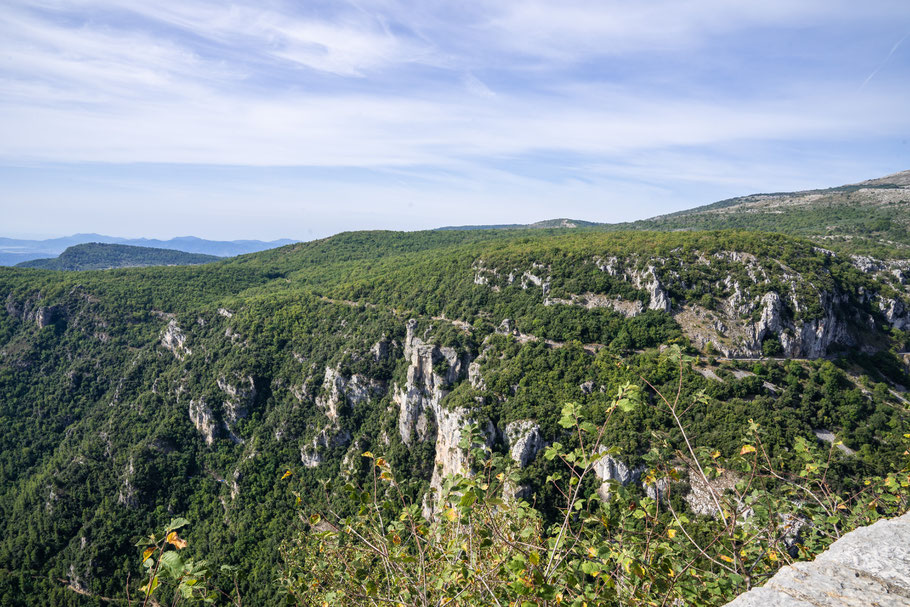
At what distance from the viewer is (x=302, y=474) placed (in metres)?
78.3

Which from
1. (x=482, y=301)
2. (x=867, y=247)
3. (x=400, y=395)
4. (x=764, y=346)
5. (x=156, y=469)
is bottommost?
(x=156, y=469)

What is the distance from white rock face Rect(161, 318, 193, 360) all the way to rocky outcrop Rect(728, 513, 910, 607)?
123m

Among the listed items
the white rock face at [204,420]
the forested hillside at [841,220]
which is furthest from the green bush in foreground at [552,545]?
the forested hillside at [841,220]

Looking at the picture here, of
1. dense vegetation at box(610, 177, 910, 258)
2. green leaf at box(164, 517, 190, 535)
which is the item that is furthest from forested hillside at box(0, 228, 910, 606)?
green leaf at box(164, 517, 190, 535)

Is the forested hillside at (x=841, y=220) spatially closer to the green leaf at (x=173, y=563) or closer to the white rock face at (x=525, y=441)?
the white rock face at (x=525, y=441)

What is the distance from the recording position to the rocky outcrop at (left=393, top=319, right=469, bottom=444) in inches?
2785

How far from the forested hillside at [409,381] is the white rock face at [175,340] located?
28.7 inches

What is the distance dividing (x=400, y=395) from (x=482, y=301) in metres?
27.6

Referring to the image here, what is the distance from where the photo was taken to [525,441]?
52.3 m

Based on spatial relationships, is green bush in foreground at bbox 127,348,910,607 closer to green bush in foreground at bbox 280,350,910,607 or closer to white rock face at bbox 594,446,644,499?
green bush in foreground at bbox 280,350,910,607

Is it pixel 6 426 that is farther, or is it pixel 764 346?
pixel 6 426

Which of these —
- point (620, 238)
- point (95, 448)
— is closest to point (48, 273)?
point (95, 448)

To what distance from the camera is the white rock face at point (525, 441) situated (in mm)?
52000

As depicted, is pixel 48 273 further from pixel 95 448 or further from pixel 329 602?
pixel 329 602
